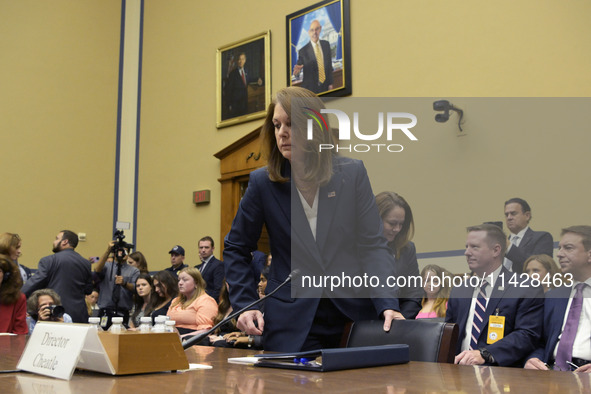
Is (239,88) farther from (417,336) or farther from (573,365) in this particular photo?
(417,336)

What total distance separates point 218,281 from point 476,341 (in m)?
3.82

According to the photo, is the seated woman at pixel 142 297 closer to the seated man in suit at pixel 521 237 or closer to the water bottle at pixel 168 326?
the seated man in suit at pixel 521 237

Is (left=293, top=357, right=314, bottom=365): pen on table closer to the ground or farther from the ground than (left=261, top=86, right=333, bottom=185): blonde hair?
closer to the ground

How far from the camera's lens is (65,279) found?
226 inches

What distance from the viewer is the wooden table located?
998 mm

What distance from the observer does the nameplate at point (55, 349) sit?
3.62ft

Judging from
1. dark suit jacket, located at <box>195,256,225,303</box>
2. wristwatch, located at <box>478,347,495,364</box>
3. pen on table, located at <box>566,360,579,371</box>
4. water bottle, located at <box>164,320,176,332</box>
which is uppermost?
dark suit jacket, located at <box>195,256,225,303</box>

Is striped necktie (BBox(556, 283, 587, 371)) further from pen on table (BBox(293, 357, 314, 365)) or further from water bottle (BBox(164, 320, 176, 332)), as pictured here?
water bottle (BBox(164, 320, 176, 332))

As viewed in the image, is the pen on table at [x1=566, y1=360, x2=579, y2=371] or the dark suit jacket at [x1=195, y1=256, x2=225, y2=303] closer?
the pen on table at [x1=566, y1=360, x2=579, y2=371]

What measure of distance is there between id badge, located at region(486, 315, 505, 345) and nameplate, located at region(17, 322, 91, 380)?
2081mm

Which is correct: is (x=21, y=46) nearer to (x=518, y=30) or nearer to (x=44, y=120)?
(x=44, y=120)

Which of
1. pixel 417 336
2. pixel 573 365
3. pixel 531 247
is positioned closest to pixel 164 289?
pixel 531 247

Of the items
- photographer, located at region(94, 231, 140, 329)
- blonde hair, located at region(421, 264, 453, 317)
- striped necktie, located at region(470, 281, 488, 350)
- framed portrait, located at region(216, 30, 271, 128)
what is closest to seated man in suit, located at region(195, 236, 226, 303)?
photographer, located at region(94, 231, 140, 329)

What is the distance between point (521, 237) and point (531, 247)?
85 mm
